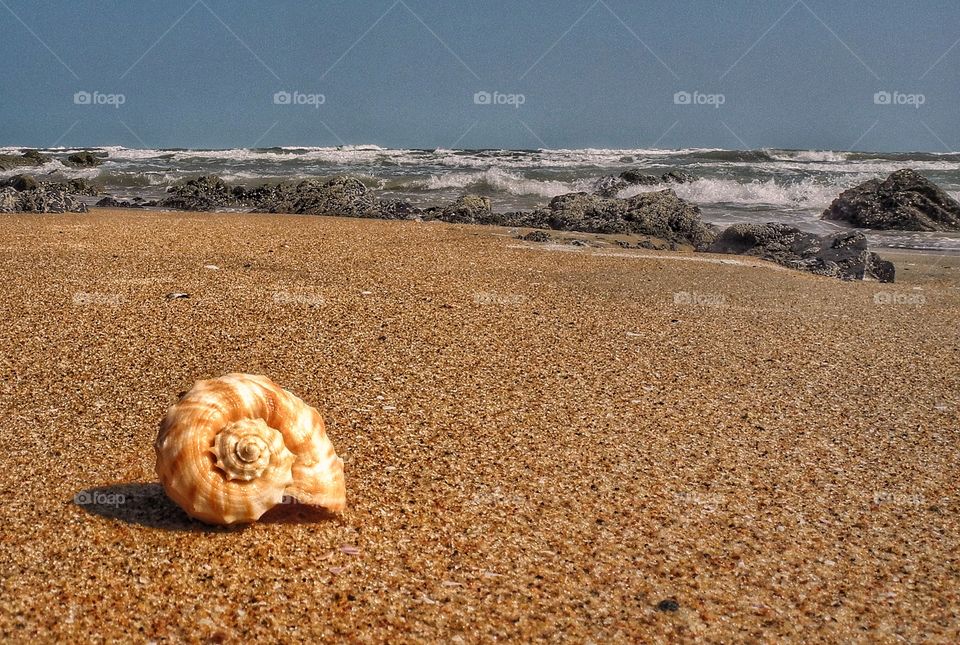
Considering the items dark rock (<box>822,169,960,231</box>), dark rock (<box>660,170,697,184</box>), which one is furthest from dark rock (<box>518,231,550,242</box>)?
dark rock (<box>660,170,697,184</box>)

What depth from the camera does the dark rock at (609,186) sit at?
64.0 feet

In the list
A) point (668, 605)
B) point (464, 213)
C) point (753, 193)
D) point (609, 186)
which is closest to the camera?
point (668, 605)

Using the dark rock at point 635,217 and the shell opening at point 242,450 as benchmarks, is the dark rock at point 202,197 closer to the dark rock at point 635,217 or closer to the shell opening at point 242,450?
the dark rock at point 635,217

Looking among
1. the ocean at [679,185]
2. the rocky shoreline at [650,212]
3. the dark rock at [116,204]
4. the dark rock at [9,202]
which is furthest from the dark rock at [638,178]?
the dark rock at [9,202]

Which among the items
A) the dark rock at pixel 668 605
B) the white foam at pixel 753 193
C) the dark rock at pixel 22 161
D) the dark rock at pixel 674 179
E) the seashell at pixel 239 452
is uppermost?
the dark rock at pixel 22 161

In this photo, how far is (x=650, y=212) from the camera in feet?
40.7

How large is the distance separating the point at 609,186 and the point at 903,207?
738 cm

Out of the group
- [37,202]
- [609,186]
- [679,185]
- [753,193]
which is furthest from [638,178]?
[37,202]

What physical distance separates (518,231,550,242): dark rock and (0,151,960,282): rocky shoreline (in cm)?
3

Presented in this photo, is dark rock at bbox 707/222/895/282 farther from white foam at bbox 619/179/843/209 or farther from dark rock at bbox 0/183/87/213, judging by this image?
dark rock at bbox 0/183/87/213

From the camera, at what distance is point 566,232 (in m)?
11.8

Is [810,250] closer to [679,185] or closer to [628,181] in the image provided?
[628,181]

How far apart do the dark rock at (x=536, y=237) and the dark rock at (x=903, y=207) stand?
284 inches

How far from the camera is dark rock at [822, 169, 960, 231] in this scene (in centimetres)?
1452
